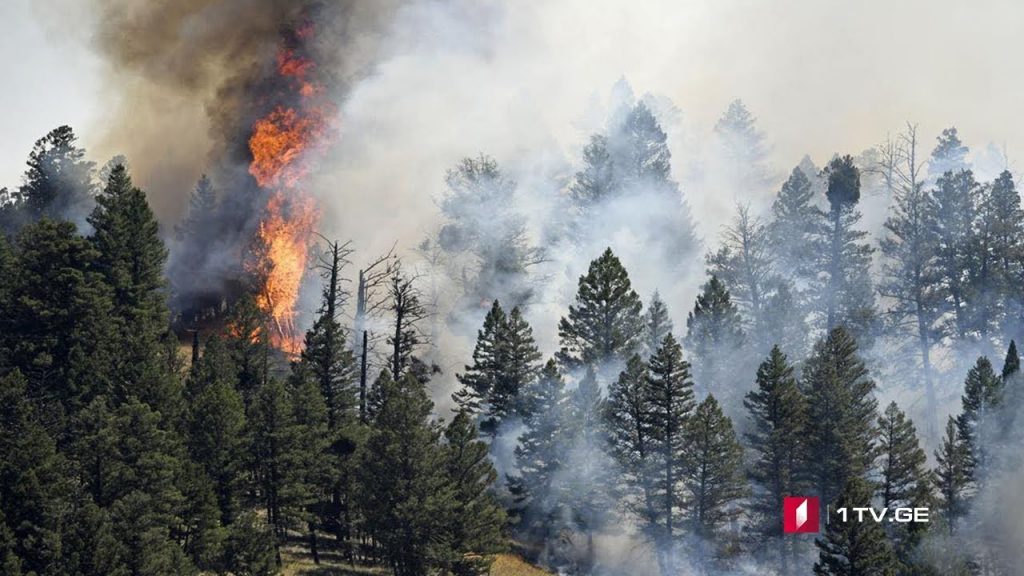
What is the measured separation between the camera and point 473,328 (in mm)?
78750

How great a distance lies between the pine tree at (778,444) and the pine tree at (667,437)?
3.85 meters

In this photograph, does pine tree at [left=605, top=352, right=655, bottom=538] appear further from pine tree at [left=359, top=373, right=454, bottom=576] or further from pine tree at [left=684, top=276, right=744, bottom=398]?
pine tree at [left=359, top=373, right=454, bottom=576]

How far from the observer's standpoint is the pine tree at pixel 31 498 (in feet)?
128

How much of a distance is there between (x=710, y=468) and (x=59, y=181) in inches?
2745

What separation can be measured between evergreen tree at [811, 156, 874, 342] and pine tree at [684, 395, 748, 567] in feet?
70.8

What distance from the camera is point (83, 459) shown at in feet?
140

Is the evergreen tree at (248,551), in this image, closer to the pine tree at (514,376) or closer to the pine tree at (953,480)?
the pine tree at (514,376)

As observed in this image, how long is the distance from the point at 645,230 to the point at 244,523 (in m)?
50.1

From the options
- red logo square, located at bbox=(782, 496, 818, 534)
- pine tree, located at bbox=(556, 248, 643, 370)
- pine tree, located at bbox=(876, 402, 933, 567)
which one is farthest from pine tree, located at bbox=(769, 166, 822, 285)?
red logo square, located at bbox=(782, 496, 818, 534)

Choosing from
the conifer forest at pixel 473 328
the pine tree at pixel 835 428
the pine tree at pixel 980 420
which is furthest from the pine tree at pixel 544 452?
the pine tree at pixel 980 420

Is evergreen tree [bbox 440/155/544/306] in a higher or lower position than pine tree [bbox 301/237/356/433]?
higher

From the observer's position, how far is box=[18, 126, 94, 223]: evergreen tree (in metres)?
93.4

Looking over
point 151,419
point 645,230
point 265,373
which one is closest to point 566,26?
point 645,230

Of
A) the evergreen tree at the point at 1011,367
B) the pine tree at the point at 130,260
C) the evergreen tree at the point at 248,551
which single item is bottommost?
the evergreen tree at the point at 248,551
